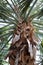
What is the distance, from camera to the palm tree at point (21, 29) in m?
1.12

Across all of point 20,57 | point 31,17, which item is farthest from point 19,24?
point 20,57

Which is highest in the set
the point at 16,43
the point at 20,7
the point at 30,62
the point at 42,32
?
the point at 20,7

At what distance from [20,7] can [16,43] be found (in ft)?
0.80

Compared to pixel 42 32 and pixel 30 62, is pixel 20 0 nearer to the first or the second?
pixel 42 32

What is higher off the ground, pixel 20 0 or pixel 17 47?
pixel 20 0

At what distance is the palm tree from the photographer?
3.69ft

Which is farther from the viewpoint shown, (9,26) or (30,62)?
(9,26)

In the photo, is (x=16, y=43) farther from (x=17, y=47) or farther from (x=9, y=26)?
(x=9, y=26)

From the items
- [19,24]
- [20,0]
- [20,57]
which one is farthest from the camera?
[20,0]

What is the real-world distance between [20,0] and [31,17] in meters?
0.19

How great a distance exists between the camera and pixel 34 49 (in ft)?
3.72

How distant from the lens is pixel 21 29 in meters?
1.20

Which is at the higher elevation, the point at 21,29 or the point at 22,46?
the point at 21,29

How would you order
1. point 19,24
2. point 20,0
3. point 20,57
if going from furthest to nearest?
point 20,0 → point 19,24 → point 20,57
